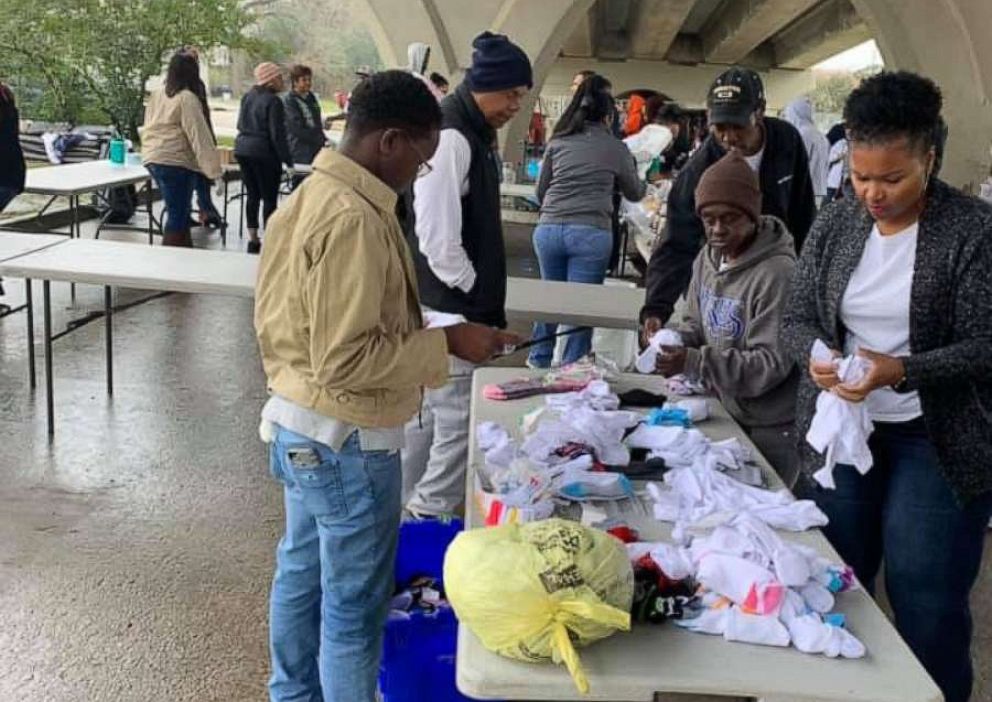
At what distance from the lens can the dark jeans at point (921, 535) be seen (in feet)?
6.63

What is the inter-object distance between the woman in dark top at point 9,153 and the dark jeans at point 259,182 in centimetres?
275

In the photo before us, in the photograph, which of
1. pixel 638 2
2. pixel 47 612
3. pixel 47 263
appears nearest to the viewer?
pixel 47 612

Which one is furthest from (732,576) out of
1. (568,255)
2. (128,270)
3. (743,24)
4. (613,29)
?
(613,29)

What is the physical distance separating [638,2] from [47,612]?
1671 centimetres

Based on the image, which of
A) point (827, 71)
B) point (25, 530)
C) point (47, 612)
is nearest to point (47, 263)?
point (25, 530)

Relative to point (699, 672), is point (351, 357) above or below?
above

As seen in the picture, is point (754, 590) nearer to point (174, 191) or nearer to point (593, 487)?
point (593, 487)

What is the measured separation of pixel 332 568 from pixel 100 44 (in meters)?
12.5

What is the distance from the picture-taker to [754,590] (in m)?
1.65

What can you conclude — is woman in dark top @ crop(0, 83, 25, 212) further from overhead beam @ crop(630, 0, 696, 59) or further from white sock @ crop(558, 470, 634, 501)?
overhead beam @ crop(630, 0, 696, 59)

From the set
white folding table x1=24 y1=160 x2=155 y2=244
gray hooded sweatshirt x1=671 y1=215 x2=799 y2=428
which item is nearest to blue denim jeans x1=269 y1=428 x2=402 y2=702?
gray hooded sweatshirt x1=671 y1=215 x2=799 y2=428

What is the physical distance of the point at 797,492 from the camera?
2.45m

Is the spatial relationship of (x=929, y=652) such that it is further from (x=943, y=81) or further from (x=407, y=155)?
(x=943, y=81)

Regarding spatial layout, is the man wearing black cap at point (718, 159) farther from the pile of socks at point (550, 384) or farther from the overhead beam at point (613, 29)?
the overhead beam at point (613, 29)
